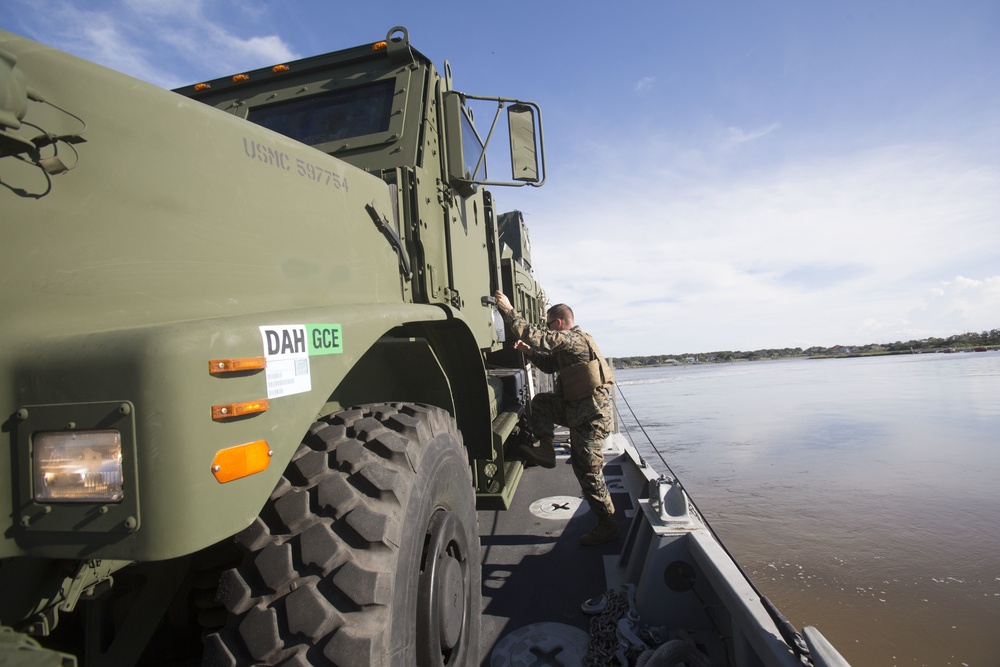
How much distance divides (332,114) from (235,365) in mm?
2452

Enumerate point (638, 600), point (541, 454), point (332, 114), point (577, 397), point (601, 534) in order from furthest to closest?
point (541, 454), point (577, 397), point (601, 534), point (332, 114), point (638, 600)

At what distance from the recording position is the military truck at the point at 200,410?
106 centimetres

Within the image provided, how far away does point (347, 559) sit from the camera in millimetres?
1375

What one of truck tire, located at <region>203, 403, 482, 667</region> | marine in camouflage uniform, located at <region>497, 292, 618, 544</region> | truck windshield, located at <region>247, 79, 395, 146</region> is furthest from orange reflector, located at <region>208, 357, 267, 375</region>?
marine in camouflage uniform, located at <region>497, 292, 618, 544</region>

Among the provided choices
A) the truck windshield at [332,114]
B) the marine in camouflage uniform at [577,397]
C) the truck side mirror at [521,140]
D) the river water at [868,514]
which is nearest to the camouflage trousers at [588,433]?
the marine in camouflage uniform at [577,397]

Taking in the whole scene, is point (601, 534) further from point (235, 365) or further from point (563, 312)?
point (235, 365)

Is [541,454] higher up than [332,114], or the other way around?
[332,114]

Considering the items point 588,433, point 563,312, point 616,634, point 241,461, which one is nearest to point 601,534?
point 588,433

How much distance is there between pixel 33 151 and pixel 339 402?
1.27m

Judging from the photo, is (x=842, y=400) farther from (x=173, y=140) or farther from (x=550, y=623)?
(x=173, y=140)

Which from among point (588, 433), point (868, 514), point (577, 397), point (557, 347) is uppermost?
point (557, 347)

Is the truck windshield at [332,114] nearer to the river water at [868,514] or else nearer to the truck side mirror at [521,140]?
the truck side mirror at [521,140]

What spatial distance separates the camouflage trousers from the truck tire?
208 centimetres

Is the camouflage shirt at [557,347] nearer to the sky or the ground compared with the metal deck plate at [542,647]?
nearer to the sky
